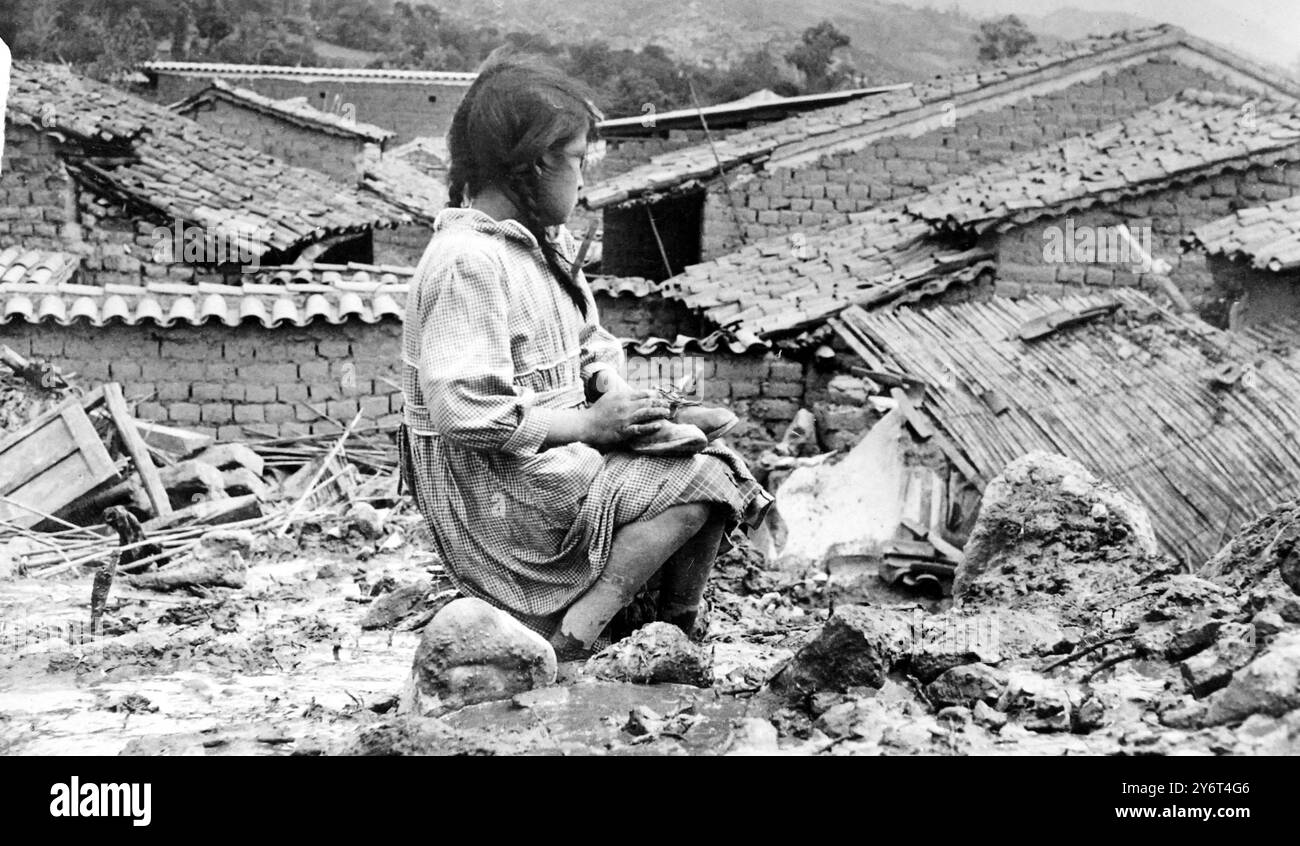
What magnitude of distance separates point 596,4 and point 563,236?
425cm

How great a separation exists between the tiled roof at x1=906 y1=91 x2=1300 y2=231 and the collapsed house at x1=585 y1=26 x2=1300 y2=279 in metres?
0.38

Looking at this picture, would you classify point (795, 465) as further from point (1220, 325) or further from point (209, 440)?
point (209, 440)

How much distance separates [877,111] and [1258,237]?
4855 mm

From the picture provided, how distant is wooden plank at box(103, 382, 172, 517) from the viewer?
710cm

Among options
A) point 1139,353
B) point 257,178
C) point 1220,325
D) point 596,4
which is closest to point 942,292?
point 1220,325

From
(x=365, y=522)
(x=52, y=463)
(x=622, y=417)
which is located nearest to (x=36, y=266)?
(x=52, y=463)

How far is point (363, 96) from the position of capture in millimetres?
11875

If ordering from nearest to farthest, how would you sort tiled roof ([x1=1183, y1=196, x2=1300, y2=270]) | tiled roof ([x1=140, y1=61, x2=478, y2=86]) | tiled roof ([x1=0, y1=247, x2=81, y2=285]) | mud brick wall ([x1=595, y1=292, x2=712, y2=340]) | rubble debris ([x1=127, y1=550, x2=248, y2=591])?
rubble debris ([x1=127, y1=550, x2=248, y2=591])
tiled roof ([x1=1183, y1=196, x2=1300, y2=270])
tiled roof ([x1=0, y1=247, x2=81, y2=285])
tiled roof ([x1=140, y1=61, x2=478, y2=86])
mud brick wall ([x1=595, y1=292, x2=712, y2=340])

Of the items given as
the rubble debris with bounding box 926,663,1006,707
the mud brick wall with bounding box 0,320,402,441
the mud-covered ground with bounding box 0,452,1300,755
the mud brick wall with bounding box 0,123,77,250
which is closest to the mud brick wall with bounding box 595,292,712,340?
the mud brick wall with bounding box 0,320,402,441

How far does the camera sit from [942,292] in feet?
31.3

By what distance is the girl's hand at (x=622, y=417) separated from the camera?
10.4 feet

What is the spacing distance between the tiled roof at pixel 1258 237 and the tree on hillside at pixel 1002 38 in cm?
203

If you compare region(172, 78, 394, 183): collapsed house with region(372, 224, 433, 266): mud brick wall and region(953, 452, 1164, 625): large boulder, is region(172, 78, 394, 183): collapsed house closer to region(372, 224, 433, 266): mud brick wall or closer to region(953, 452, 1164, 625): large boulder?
region(372, 224, 433, 266): mud brick wall
